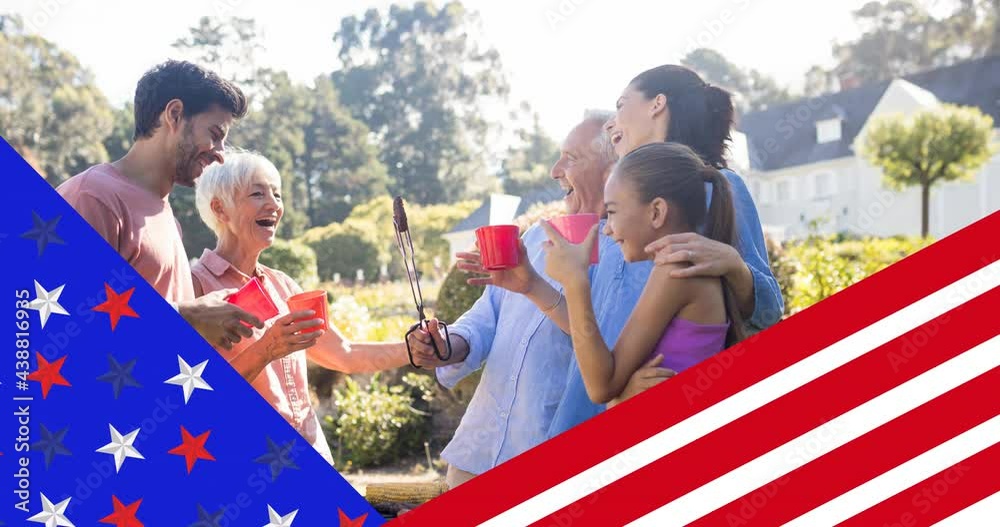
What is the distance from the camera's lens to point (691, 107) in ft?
7.05

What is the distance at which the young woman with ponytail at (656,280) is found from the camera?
177 centimetres

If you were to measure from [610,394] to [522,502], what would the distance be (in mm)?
288

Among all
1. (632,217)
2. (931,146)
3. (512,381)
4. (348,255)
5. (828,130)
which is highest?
(632,217)

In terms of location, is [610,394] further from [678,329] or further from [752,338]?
[752,338]

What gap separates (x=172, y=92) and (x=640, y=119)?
1148 mm

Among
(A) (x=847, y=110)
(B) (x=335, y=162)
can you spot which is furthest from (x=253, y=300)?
(B) (x=335, y=162)

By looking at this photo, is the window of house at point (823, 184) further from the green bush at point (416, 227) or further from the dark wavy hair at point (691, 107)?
the dark wavy hair at point (691, 107)

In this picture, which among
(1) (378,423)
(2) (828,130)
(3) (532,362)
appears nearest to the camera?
(3) (532,362)

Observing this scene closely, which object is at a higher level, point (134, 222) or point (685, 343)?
point (134, 222)

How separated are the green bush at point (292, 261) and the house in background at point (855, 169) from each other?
14173 millimetres

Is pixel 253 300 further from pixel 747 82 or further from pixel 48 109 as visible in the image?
pixel 747 82

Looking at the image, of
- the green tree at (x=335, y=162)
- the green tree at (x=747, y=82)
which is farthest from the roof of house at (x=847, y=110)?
the green tree at (x=747, y=82)

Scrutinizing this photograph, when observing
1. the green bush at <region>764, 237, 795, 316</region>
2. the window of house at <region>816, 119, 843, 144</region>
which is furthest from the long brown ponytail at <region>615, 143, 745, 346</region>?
the window of house at <region>816, 119, 843, 144</region>

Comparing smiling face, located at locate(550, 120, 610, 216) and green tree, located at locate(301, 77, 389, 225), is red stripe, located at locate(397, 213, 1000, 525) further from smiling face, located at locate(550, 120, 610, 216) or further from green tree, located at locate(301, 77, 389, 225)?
green tree, located at locate(301, 77, 389, 225)
